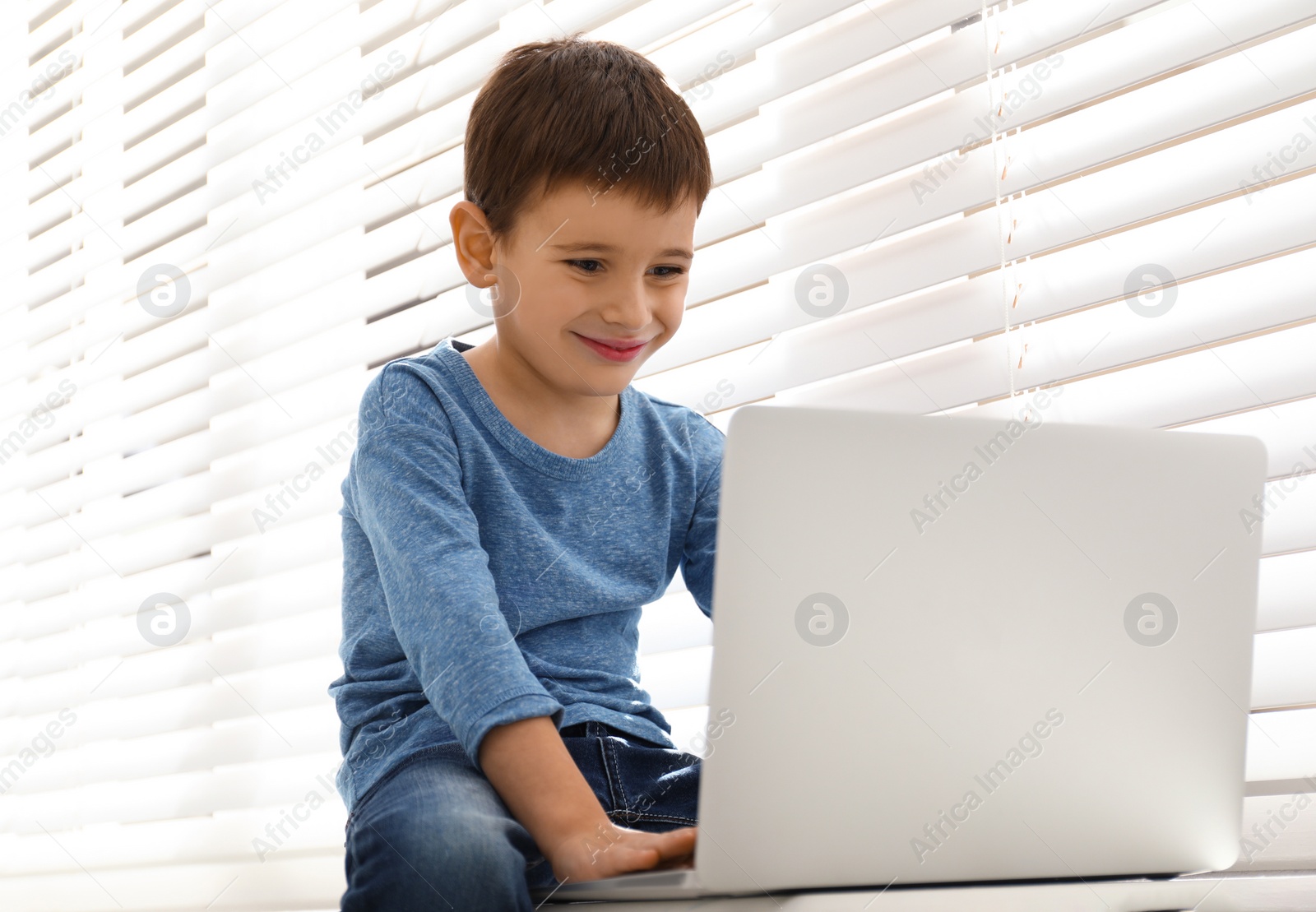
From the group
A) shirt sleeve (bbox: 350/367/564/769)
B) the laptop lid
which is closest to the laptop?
the laptop lid

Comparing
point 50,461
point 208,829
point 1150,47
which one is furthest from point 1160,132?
point 50,461

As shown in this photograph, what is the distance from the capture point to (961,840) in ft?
1.94

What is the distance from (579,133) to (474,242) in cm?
16

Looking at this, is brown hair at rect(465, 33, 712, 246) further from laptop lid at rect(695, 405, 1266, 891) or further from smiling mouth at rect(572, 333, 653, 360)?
laptop lid at rect(695, 405, 1266, 891)

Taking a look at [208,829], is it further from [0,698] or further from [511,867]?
[511,867]

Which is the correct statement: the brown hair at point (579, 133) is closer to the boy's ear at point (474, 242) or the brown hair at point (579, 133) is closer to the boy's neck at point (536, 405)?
the boy's ear at point (474, 242)

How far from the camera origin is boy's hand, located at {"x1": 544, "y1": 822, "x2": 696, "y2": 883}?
625 mm

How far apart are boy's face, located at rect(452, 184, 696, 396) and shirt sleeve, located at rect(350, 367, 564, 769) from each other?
13cm

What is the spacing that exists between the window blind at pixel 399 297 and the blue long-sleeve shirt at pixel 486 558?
0.20 m

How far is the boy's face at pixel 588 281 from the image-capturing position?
987 mm

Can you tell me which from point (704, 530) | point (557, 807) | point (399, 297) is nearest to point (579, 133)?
point (704, 530)

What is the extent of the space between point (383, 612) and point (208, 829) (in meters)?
1.07

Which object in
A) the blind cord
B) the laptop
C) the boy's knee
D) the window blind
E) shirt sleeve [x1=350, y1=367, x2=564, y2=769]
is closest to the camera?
the laptop

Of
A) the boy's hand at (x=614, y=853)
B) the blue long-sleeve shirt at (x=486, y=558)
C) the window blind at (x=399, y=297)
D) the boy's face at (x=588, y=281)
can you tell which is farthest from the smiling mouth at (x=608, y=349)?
the boy's hand at (x=614, y=853)
